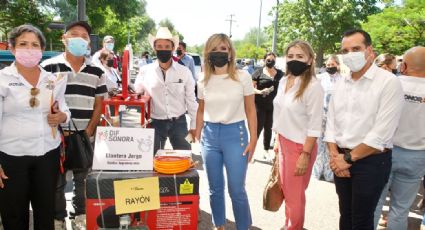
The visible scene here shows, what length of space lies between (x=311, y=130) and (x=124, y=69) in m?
1.74

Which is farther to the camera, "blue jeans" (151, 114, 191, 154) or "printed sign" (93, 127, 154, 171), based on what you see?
"blue jeans" (151, 114, 191, 154)

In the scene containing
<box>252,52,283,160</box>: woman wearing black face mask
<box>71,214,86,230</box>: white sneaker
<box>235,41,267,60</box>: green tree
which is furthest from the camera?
<box>235,41,267,60</box>: green tree

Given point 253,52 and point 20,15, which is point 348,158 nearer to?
point 20,15

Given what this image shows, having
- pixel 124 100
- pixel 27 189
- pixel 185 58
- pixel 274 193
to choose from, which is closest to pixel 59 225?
pixel 27 189

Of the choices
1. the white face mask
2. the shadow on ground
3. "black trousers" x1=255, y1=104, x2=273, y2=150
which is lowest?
the shadow on ground

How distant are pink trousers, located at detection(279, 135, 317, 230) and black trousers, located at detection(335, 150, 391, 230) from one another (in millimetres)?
487

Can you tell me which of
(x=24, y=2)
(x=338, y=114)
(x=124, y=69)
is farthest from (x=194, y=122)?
(x=24, y=2)

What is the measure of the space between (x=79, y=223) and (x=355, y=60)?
9.25 ft

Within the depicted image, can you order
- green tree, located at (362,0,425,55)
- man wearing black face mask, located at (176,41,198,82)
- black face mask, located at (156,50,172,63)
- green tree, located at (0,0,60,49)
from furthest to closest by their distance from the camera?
1. green tree, located at (362,0,425,55)
2. green tree, located at (0,0,60,49)
3. man wearing black face mask, located at (176,41,198,82)
4. black face mask, located at (156,50,172,63)

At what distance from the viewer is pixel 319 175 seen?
6172mm

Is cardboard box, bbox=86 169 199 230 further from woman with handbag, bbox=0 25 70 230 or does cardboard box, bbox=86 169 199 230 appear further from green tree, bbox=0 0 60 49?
green tree, bbox=0 0 60 49

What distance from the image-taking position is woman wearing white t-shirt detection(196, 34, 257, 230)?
138 inches

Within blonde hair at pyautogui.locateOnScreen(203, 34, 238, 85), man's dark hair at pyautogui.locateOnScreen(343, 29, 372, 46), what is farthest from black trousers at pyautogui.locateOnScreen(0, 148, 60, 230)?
man's dark hair at pyautogui.locateOnScreen(343, 29, 372, 46)

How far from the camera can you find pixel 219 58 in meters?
3.49
